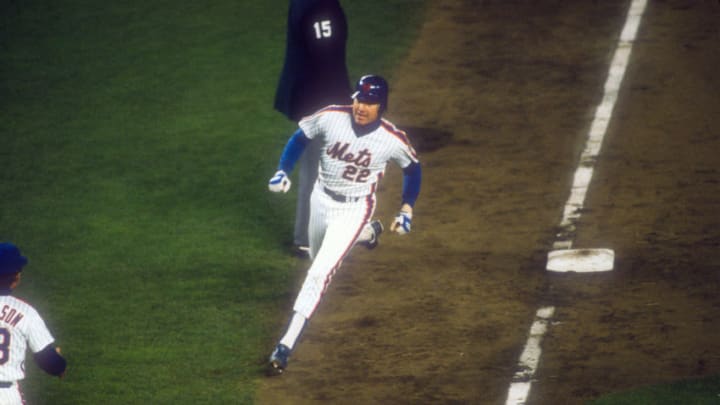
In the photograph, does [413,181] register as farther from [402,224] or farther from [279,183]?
[279,183]

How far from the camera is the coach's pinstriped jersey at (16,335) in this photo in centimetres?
690

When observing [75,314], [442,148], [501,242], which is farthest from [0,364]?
[442,148]

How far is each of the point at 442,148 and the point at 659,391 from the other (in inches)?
166

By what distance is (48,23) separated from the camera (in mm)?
14672

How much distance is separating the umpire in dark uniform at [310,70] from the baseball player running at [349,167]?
84 cm

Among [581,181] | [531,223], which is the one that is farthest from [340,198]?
[581,181]

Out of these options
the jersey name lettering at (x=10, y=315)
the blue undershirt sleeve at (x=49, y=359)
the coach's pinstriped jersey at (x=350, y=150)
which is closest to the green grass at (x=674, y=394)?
the coach's pinstriped jersey at (x=350, y=150)

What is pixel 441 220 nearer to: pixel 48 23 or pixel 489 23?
pixel 489 23

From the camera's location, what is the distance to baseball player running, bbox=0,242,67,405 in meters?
6.91

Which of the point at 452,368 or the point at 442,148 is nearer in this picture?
the point at 452,368

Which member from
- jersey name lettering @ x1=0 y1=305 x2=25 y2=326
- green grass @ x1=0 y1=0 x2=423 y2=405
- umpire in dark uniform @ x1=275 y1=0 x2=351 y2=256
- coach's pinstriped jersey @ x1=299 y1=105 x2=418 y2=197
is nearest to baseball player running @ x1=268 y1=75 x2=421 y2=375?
coach's pinstriped jersey @ x1=299 y1=105 x2=418 y2=197

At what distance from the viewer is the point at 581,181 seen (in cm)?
1113

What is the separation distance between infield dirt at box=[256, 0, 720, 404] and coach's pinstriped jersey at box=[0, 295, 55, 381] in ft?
5.77

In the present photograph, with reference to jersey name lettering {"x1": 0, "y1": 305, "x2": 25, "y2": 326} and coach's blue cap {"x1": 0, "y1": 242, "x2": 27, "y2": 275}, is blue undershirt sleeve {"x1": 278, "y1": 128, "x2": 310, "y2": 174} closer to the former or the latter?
coach's blue cap {"x1": 0, "y1": 242, "x2": 27, "y2": 275}
